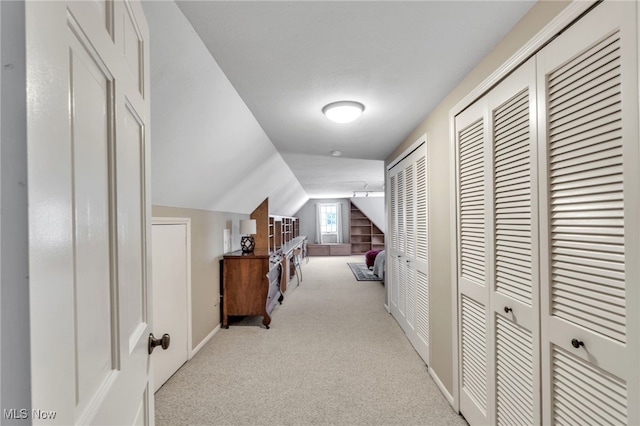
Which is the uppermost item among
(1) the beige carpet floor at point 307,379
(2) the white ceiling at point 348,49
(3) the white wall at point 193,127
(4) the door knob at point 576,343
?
(2) the white ceiling at point 348,49

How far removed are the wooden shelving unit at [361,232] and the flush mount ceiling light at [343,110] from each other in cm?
870

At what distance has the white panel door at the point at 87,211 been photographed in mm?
372

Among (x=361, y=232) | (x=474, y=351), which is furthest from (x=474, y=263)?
(x=361, y=232)

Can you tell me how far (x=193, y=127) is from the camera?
80.2 inches

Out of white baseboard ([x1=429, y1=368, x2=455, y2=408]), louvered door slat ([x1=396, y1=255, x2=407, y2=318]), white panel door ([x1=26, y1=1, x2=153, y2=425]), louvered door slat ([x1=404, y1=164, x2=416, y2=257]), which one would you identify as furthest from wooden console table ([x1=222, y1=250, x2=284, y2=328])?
white panel door ([x1=26, y1=1, x2=153, y2=425])

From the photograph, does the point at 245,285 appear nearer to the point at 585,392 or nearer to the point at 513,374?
the point at 513,374

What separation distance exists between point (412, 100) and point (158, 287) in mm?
2422

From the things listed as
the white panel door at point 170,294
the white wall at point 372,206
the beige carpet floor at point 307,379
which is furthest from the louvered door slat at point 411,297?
the white wall at point 372,206

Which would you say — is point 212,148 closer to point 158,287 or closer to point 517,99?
point 158,287

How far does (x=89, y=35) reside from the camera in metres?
0.55

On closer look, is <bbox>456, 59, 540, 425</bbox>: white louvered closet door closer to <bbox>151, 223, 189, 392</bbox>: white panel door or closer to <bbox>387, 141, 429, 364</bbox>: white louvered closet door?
<bbox>387, 141, 429, 364</bbox>: white louvered closet door

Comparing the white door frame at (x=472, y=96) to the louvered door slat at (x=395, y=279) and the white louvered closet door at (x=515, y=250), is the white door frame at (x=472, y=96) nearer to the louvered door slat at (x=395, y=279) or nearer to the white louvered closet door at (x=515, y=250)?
the white louvered closet door at (x=515, y=250)

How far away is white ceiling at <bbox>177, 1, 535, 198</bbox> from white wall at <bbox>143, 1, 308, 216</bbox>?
0.29 feet

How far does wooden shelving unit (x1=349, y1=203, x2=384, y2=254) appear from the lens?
10922 millimetres
